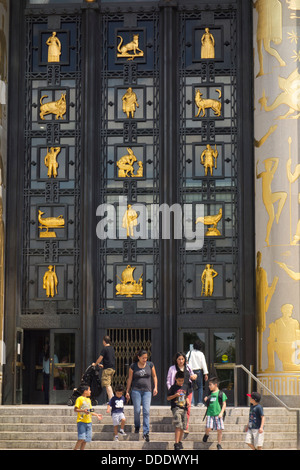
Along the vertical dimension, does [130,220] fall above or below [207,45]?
below

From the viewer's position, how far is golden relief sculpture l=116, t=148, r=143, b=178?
26.1 meters

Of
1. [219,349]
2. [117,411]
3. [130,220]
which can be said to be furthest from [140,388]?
[130,220]

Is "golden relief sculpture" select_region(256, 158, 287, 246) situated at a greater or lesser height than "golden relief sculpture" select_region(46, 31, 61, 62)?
lesser

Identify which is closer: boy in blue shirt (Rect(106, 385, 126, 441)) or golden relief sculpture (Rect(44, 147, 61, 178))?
boy in blue shirt (Rect(106, 385, 126, 441))

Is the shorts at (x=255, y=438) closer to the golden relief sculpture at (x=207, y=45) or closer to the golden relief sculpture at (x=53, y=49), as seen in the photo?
the golden relief sculpture at (x=207, y=45)

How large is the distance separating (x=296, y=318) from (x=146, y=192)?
5.02m

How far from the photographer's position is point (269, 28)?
2500 centimetres

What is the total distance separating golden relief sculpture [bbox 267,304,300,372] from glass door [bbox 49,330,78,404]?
476 cm

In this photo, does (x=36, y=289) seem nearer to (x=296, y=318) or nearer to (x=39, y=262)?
(x=39, y=262)

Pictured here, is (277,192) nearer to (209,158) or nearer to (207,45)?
(209,158)

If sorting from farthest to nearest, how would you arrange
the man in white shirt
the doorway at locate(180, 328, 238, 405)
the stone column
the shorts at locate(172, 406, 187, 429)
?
the doorway at locate(180, 328, 238, 405) < the stone column < the man in white shirt < the shorts at locate(172, 406, 187, 429)

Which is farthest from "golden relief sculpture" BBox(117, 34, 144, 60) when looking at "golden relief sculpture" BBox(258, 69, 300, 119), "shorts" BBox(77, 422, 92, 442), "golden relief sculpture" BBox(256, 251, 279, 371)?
"shorts" BBox(77, 422, 92, 442)

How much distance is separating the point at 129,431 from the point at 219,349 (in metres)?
5.82

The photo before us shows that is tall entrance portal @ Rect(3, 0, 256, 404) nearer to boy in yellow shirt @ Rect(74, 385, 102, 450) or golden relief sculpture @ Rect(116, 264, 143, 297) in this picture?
golden relief sculpture @ Rect(116, 264, 143, 297)
